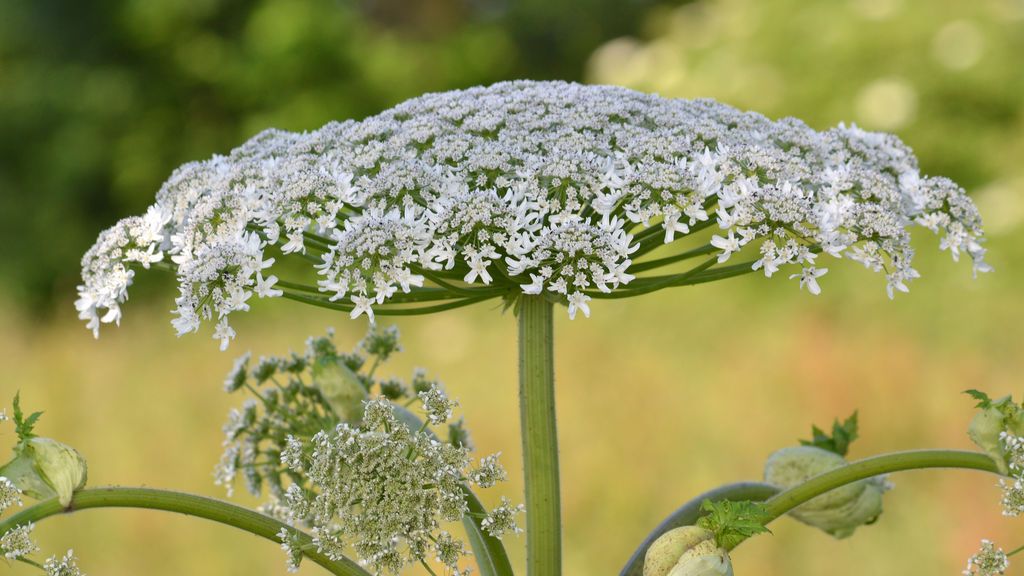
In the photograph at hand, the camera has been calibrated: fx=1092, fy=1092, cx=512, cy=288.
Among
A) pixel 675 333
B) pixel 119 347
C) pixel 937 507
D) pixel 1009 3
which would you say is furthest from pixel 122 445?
pixel 1009 3

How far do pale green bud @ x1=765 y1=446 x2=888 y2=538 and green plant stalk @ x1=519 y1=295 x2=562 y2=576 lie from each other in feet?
1.62

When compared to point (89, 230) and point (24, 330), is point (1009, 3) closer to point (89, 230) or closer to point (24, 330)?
point (24, 330)

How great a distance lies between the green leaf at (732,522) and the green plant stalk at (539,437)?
0.35m

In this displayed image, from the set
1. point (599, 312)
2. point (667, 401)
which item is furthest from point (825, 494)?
point (599, 312)

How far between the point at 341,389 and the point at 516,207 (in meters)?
0.69

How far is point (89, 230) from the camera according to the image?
1702cm

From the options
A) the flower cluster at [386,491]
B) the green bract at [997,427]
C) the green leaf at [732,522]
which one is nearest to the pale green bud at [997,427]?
the green bract at [997,427]

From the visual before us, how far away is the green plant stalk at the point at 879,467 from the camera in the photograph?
1.63m

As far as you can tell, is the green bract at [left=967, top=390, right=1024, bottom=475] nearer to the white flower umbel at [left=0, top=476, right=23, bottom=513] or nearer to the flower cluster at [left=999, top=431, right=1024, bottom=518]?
the flower cluster at [left=999, top=431, right=1024, bottom=518]

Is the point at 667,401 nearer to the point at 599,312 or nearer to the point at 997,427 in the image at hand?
the point at 599,312

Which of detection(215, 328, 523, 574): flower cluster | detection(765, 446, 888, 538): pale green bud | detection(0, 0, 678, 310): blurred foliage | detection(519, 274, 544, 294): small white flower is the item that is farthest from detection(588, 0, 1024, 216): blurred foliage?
detection(215, 328, 523, 574): flower cluster

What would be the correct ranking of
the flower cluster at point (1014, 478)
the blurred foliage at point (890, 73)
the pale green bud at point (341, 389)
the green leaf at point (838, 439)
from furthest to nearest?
the blurred foliage at point (890, 73) < the green leaf at point (838, 439) < the pale green bud at point (341, 389) < the flower cluster at point (1014, 478)

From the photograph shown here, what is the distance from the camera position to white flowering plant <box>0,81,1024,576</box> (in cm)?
153

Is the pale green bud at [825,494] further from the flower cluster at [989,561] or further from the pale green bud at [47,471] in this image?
the pale green bud at [47,471]
